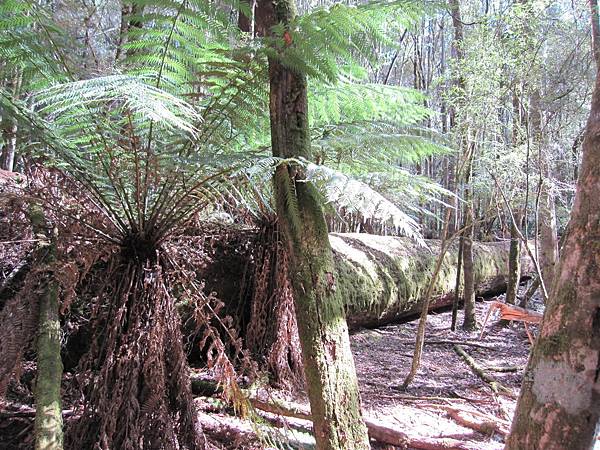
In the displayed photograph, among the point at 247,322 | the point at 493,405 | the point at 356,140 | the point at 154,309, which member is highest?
the point at 356,140

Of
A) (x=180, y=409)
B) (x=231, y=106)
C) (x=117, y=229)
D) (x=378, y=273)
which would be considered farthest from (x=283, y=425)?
(x=378, y=273)

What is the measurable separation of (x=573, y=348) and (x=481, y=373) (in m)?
2.53

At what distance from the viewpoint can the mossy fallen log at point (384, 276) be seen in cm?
392

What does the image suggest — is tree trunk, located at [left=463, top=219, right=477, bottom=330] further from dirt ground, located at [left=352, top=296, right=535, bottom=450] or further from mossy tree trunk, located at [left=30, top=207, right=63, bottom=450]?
mossy tree trunk, located at [left=30, top=207, right=63, bottom=450]

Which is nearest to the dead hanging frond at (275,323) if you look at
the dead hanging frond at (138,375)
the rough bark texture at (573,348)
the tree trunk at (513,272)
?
the dead hanging frond at (138,375)

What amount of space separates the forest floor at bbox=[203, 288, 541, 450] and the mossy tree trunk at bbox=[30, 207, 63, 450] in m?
0.74

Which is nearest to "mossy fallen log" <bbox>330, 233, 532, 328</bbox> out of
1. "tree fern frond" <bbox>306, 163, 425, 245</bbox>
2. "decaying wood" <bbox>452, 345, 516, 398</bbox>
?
"decaying wood" <bbox>452, 345, 516, 398</bbox>

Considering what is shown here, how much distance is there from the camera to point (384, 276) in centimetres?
433

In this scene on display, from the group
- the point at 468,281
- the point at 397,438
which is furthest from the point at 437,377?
the point at 468,281

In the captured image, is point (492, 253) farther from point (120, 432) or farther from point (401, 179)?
point (120, 432)

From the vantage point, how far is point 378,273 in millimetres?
4273

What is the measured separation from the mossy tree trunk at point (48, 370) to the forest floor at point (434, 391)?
74cm

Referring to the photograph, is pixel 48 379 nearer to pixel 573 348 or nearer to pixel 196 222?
pixel 196 222

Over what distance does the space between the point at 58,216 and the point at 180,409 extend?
973 mm
